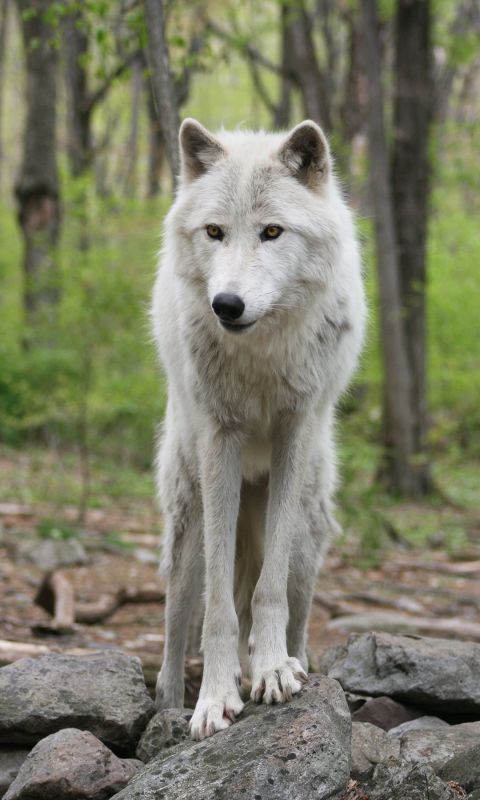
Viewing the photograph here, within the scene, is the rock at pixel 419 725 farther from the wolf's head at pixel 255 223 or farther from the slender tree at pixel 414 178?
the slender tree at pixel 414 178

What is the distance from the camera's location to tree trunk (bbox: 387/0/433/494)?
11914mm

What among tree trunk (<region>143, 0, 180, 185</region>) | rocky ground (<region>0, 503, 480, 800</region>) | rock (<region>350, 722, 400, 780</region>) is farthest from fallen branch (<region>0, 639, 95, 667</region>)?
tree trunk (<region>143, 0, 180, 185</region>)

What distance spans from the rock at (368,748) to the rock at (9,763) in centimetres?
137

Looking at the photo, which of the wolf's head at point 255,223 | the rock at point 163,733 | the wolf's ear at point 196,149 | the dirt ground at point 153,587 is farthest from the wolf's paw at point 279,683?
the wolf's ear at point 196,149

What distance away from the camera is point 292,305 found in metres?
3.68

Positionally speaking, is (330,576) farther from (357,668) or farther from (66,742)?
(66,742)

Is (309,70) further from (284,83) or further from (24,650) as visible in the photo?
(24,650)

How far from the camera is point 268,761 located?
9.93 feet

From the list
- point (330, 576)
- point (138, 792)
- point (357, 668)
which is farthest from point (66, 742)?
point (330, 576)

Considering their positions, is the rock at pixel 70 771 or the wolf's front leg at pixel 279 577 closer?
the rock at pixel 70 771

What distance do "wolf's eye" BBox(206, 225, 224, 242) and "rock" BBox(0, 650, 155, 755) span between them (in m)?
1.90

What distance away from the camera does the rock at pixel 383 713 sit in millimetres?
4094

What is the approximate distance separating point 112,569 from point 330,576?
6.92 feet

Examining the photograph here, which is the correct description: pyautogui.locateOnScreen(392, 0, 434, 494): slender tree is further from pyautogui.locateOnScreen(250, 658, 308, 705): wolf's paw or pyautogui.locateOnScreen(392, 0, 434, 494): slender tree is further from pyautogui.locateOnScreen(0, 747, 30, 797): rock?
pyautogui.locateOnScreen(0, 747, 30, 797): rock
